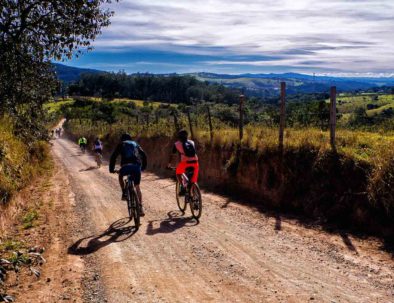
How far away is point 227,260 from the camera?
675 centimetres

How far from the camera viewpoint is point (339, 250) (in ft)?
24.1

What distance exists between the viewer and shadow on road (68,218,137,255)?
7.52m

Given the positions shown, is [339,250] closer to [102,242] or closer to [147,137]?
[102,242]

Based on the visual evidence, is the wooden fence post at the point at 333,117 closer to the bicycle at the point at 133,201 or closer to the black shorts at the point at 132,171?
the black shorts at the point at 132,171

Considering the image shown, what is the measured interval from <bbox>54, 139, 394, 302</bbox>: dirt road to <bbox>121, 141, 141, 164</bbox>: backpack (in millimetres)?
1591

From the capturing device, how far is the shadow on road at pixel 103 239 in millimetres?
7520

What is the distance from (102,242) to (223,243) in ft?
8.21

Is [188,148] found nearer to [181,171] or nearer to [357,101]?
[181,171]

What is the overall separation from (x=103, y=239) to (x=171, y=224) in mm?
1777

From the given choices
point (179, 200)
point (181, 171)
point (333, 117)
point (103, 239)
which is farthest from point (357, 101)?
point (103, 239)

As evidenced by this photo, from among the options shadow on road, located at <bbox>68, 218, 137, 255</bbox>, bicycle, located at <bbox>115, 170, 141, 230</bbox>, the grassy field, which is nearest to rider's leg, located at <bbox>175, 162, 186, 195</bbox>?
bicycle, located at <bbox>115, 170, 141, 230</bbox>

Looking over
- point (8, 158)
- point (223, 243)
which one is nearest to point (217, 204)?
point (223, 243)

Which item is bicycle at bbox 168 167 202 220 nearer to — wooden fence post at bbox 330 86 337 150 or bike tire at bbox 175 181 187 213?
bike tire at bbox 175 181 187 213

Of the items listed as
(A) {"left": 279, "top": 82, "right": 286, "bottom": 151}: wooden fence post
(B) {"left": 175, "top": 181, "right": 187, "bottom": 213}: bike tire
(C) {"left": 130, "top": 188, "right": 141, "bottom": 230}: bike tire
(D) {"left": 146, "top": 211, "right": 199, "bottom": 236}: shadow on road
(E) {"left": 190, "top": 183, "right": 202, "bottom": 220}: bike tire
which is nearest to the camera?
(D) {"left": 146, "top": 211, "right": 199, "bottom": 236}: shadow on road
